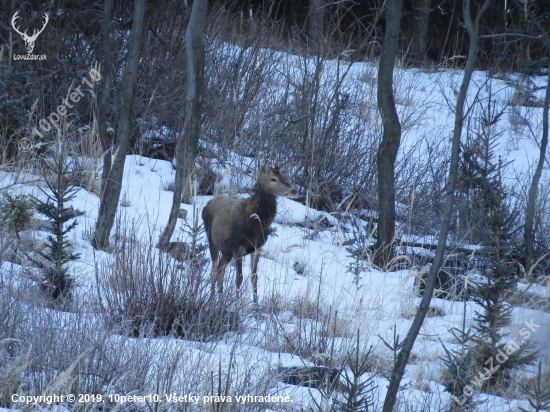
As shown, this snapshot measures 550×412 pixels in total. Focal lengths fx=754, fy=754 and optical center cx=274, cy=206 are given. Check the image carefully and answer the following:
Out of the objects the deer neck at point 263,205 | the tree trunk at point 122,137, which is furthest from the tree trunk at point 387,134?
the tree trunk at point 122,137

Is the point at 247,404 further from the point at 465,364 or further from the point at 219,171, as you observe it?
the point at 219,171

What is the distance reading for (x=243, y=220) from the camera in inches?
311

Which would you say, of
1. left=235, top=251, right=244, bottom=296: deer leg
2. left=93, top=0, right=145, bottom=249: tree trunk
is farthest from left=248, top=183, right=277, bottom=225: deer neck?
left=93, top=0, right=145, bottom=249: tree trunk

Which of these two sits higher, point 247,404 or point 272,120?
point 272,120

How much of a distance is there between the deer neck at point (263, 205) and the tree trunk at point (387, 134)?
1.30m

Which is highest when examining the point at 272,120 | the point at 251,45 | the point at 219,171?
the point at 251,45

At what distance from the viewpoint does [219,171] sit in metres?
10.9

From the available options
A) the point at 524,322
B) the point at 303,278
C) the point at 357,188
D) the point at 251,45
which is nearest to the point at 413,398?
the point at 524,322

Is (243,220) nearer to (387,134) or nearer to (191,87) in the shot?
(191,87)

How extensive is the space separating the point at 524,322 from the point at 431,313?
2.24 metres

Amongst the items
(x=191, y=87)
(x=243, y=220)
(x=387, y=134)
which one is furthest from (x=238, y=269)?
(x=387, y=134)

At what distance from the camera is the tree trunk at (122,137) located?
6969mm

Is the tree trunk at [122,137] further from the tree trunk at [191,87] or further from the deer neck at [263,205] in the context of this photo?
the deer neck at [263,205]

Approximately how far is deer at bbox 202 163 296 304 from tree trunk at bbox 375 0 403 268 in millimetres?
1124
